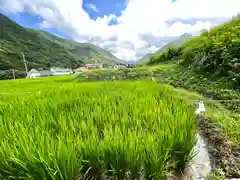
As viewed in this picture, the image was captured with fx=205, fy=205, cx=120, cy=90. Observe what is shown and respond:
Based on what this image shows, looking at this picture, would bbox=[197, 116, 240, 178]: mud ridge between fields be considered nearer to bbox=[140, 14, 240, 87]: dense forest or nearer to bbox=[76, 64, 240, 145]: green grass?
bbox=[76, 64, 240, 145]: green grass

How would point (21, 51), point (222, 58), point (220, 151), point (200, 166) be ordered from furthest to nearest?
1. point (21, 51)
2. point (222, 58)
3. point (220, 151)
4. point (200, 166)

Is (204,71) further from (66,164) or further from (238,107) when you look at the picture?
(66,164)

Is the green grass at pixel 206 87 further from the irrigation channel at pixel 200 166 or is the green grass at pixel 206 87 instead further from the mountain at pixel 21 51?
the mountain at pixel 21 51

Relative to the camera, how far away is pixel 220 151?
2740 millimetres

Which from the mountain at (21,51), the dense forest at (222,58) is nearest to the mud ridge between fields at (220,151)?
the dense forest at (222,58)

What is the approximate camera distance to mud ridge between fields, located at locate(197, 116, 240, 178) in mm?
2371

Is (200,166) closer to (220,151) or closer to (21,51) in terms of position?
(220,151)

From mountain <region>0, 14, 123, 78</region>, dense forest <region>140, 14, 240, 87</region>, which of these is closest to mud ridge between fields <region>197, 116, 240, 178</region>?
dense forest <region>140, 14, 240, 87</region>

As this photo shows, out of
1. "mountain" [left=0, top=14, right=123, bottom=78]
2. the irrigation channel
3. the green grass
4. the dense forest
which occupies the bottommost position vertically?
the irrigation channel

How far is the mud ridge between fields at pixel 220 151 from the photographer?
2371 mm

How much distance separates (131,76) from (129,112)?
905 centimetres

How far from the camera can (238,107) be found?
4762 mm

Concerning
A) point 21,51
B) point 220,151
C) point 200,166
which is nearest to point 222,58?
point 220,151

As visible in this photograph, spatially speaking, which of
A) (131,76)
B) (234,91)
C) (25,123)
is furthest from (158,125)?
(131,76)
